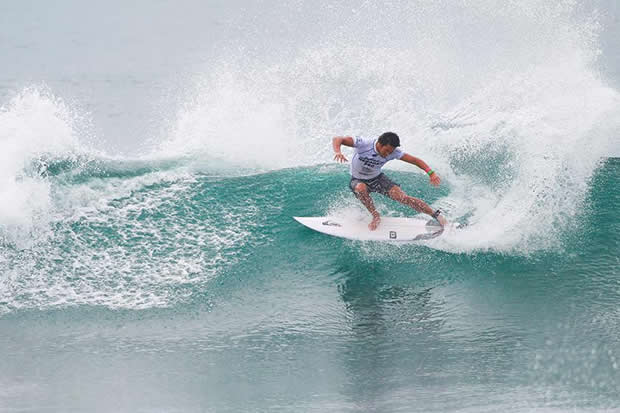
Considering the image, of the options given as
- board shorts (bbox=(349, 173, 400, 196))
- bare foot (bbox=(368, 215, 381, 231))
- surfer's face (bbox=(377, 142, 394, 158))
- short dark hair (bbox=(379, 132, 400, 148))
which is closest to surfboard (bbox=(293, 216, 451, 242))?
bare foot (bbox=(368, 215, 381, 231))

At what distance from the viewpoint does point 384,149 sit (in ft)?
26.2

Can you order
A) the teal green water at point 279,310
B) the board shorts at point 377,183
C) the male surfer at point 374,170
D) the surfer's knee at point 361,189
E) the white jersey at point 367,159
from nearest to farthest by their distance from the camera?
the teal green water at point 279,310
the male surfer at point 374,170
the white jersey at point 367,159
the surfer's knee at point 361,189
the board shorts at point 377,183

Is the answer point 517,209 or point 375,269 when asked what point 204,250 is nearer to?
point 375,269

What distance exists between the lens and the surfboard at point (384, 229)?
29.1 feet

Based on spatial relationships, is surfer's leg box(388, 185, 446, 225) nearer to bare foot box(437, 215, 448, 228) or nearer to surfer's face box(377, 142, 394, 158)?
bare foot box(437, 215, 448, 228)

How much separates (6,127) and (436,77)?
857cm

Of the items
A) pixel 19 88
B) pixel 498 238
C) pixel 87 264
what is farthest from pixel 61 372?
pixel 19 88

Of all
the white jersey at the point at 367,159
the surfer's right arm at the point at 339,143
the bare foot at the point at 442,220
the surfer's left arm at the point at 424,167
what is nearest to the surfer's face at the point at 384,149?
the white jersey at the point at 367,159

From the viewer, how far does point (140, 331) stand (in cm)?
723

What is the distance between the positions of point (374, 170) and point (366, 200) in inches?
17.4

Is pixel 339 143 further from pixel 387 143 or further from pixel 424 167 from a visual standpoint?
pixel 424 167

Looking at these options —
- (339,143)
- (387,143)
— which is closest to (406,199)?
(387,143)

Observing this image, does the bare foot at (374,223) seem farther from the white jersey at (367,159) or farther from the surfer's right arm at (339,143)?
the surfer's right arm at (339,143)

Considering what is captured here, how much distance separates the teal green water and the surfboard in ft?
0.48
